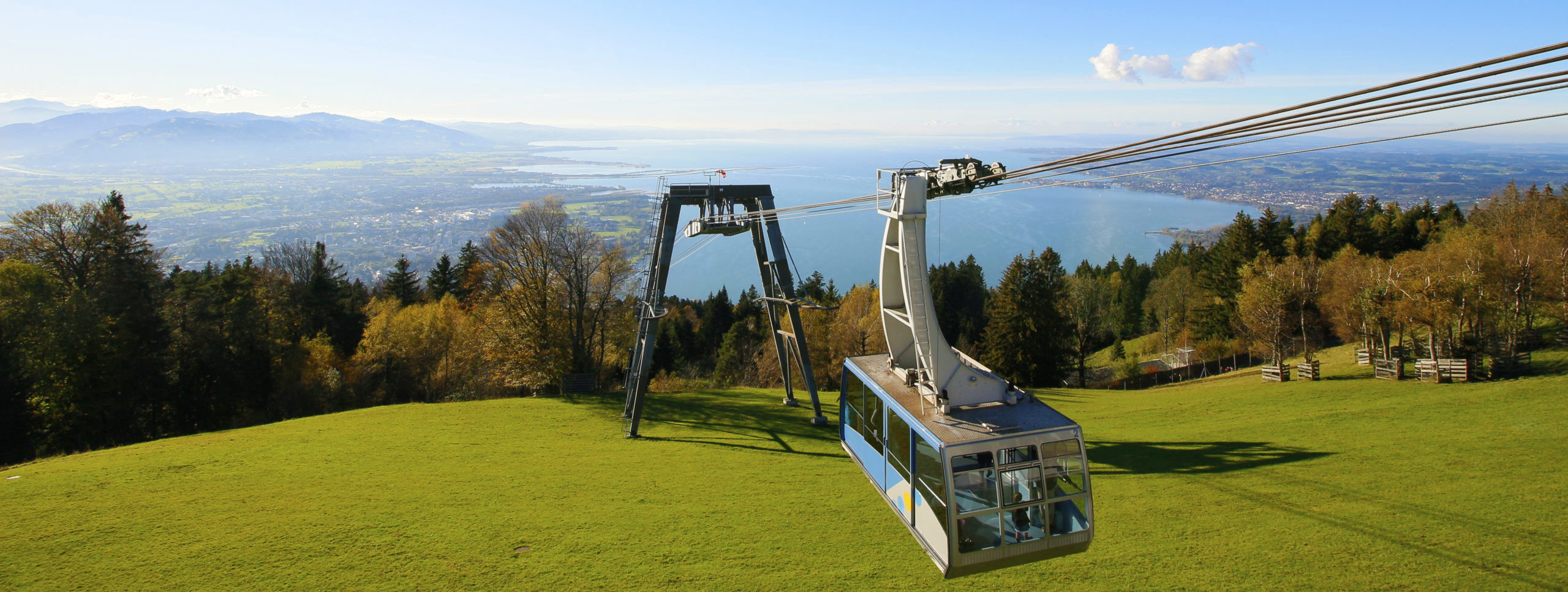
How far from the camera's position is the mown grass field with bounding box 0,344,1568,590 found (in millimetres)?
8523

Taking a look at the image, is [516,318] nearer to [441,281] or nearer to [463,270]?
[441,281]

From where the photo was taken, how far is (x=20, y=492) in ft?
36.2

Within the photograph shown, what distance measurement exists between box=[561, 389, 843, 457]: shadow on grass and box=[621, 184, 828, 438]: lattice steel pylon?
1344 millimetres

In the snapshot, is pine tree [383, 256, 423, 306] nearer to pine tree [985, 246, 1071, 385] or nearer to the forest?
the forest

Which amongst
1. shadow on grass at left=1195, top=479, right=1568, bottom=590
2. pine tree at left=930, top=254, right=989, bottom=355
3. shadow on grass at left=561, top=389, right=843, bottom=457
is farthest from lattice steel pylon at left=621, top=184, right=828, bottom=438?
pine tree at left=930, top=254, right=989, bottom=355

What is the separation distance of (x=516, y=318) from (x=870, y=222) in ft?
305

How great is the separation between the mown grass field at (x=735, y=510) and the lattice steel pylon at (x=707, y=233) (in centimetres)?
236

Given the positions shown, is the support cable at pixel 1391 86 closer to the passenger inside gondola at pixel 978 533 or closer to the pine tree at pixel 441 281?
the passenger inside gondola at pixel 978 533

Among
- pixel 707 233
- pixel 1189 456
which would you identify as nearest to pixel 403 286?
pixel 707 233

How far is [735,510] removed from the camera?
1124cm

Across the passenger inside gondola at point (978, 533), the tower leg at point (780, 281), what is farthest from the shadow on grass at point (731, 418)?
the passenger inside gondola at point (978, 533)

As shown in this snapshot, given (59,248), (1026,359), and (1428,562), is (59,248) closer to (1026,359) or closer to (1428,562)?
(1428,562)

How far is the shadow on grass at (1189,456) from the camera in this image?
42.4 feet

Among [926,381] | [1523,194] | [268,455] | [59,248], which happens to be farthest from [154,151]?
[1523,194]
